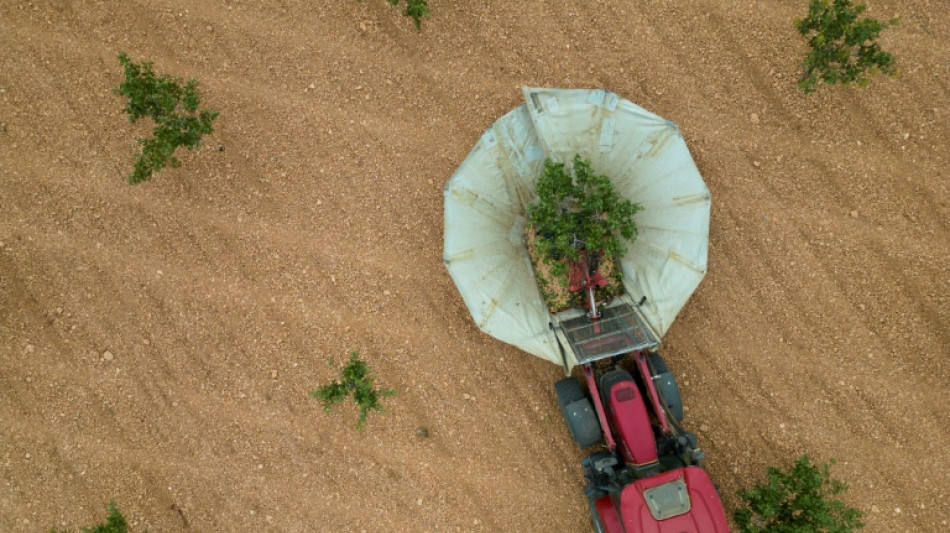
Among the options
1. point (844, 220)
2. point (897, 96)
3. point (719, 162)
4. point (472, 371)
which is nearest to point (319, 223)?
point (472, 371)

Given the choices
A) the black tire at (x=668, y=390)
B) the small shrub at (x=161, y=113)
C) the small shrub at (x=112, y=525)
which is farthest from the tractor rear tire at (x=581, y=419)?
the small shrub at (x=112, y=525)

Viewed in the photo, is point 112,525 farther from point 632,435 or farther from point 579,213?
point 579,213

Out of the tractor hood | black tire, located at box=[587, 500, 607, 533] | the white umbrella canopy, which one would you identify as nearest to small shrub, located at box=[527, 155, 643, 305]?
the white umbrella canopy

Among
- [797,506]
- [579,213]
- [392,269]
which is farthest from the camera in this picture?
[392,269]

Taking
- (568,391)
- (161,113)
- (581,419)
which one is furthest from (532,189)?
(161,113)

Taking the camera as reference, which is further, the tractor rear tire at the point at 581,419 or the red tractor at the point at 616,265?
the tractor rear tire at the point at 581,419

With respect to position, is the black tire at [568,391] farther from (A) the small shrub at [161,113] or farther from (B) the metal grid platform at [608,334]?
(A) the small shrub at [161,113]
